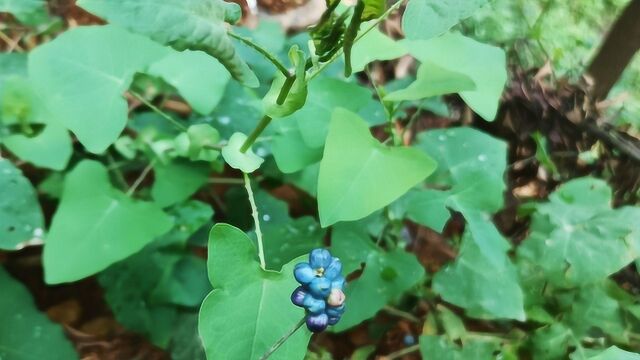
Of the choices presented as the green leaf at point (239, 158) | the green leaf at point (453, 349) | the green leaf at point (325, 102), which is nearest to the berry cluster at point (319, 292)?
the green leaf at point (239, 158)

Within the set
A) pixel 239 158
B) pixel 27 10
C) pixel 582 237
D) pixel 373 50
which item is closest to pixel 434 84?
pixel 373 50

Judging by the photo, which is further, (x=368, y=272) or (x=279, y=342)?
(x=368, y=272)

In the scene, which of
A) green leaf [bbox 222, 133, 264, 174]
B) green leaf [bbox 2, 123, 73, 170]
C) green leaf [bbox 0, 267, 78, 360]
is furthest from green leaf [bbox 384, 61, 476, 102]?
green leaf [bbox 0, 267, 78, 360]

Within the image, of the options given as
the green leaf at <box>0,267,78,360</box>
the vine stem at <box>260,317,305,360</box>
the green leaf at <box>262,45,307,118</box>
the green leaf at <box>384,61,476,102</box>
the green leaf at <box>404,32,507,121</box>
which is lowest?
the green leaf at <box>0,267,78,360</box>

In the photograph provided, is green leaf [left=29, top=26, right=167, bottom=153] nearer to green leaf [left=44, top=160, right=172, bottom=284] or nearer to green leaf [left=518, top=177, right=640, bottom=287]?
green leaf [left=44, top=160, right=172, bottom=284]

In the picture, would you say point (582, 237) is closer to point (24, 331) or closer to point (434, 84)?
point (434, 84)
